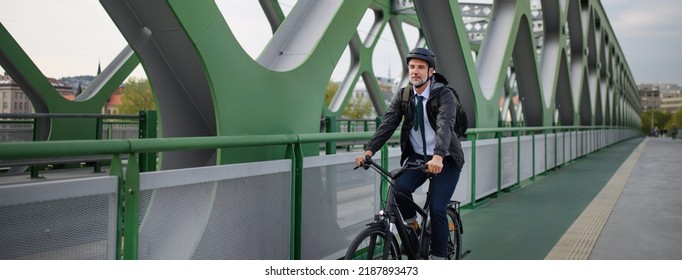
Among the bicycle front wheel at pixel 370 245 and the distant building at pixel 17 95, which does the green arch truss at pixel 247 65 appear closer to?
the bicycle front wheel at pixel 370 245

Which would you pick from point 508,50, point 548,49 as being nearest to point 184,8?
point 508,50

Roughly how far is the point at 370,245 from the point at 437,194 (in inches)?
27.9

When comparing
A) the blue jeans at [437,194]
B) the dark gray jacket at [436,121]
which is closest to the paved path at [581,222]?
the blue jeans at [437,194]

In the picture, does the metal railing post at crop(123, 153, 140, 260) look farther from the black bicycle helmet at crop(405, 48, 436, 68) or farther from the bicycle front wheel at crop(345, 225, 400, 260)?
the black bicycle helmet at crop(405, 48, 436, 68)

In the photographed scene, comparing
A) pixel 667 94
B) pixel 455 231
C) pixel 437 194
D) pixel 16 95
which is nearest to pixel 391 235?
pixel 437 194

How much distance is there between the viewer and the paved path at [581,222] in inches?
190

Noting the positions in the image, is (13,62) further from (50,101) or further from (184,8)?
(184,8)

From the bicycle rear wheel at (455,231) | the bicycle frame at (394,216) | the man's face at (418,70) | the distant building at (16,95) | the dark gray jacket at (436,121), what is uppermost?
the distant building at (16,95)

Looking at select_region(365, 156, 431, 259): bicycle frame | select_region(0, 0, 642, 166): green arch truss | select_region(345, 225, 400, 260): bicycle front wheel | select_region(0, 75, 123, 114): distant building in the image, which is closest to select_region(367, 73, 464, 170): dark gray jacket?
select_region(365, 156, 431, 259): bicycle frame

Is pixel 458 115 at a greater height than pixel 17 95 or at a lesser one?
lesser

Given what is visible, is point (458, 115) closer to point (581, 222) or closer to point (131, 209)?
point (131, 209)

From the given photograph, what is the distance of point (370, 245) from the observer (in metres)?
2.97

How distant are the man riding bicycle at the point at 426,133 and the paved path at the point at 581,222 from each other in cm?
147

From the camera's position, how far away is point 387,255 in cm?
305
